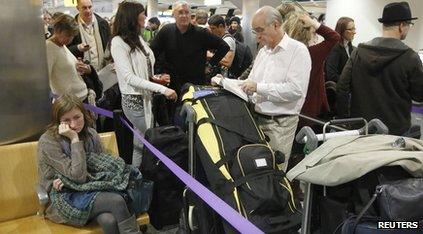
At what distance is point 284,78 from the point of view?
2.76 m

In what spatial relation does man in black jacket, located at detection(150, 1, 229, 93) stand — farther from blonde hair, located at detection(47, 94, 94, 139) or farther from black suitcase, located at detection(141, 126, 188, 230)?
blonde hair, located at detection(47, 94, 94, 139)

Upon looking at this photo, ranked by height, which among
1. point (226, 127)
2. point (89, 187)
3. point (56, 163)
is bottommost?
point (89, 187)

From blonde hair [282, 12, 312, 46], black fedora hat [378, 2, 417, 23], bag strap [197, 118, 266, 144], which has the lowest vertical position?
bag strap [197, 118, 266, 144]

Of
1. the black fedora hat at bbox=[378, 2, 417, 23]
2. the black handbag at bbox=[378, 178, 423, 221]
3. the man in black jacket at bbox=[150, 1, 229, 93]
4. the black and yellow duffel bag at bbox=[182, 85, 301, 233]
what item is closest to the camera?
the black handbag at bbox=[378, 178, 423, 221]

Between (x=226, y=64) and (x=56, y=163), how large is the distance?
2.32 m

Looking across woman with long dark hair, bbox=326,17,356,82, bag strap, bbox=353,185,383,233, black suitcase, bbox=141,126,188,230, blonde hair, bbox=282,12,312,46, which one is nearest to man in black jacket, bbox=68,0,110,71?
black suitcase, bbox=141,126,188,230

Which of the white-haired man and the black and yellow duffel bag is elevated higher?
the white-haired man

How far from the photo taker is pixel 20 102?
283 cm

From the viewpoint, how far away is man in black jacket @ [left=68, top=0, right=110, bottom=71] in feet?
14.4

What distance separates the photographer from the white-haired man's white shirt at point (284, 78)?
2.70 metres

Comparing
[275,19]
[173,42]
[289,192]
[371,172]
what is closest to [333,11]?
[173,42]

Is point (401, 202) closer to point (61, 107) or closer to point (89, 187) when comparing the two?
point (89, 187)

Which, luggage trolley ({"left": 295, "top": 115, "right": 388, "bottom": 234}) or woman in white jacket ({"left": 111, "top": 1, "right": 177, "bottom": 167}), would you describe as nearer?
luggage trolley ({"left": 295, "top": 115, "right": 388, "bottom": 234})

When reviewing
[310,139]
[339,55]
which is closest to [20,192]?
[310,139]
